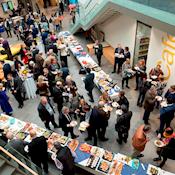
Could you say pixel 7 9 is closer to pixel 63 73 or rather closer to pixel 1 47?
pixel 1 47

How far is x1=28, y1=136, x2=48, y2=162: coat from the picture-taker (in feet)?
17.8

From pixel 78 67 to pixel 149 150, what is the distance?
6.24 meters

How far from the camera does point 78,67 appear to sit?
38.5 feet

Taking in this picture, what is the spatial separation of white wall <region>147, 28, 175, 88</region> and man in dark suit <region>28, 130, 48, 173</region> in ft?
18.1

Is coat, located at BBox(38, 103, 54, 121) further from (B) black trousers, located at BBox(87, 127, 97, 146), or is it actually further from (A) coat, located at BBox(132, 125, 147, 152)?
(A) coat, located at BBox(132, 125, 147, 152)

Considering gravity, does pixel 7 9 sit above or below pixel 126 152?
above

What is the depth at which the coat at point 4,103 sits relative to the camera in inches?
317

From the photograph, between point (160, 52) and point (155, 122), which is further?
point (160, 52)

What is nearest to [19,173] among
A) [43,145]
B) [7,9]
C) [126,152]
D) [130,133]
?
[43,145]

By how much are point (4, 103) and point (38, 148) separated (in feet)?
11.4

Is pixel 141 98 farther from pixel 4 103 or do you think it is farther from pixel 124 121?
pixel 4 103

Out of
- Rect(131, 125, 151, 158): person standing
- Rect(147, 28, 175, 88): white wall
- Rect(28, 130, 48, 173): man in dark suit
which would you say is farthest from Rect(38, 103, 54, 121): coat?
Rect(147, 28, 175, 88): white wall

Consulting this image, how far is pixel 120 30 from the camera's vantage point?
11875 mm

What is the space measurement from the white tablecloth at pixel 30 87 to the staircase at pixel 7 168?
437 centimetres
